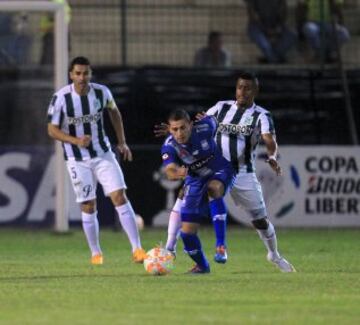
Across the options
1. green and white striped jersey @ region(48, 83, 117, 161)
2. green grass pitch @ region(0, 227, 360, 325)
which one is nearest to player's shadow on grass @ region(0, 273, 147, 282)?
green grass pitch @ region(0, 227, 360, 325)

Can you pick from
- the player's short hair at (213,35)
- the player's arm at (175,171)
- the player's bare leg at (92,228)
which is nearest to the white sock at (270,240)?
the player's arm at (175,171)

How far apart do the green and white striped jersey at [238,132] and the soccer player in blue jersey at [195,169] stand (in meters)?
0.51

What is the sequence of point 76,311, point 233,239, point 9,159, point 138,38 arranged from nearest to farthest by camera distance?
1. point 76,311
2. point 233,239
3. point 9,159
4. point 138,38

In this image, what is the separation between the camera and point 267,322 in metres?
9.21

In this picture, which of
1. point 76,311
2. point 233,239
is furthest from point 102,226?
→ point 76,311

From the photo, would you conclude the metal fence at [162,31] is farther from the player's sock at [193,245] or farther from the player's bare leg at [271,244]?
the player's sock at [193,245]

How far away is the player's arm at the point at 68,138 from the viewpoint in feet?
47.2

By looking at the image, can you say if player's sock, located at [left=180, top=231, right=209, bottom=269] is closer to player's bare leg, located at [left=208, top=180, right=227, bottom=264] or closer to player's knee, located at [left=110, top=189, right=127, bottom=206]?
player's bare leg, located at [left=208, top=180, right=227, bottom=264]

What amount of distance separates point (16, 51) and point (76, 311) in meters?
11.4

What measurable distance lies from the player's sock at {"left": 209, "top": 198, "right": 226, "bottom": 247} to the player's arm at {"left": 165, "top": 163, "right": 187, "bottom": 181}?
77cm

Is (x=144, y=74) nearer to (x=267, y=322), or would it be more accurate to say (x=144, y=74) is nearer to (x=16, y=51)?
(x=16, y=51)

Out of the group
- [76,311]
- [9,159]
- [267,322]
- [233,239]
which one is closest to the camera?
[267,322]

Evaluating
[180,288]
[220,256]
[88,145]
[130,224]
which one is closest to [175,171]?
[220,256]

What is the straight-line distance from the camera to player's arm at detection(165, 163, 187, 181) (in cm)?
1240
